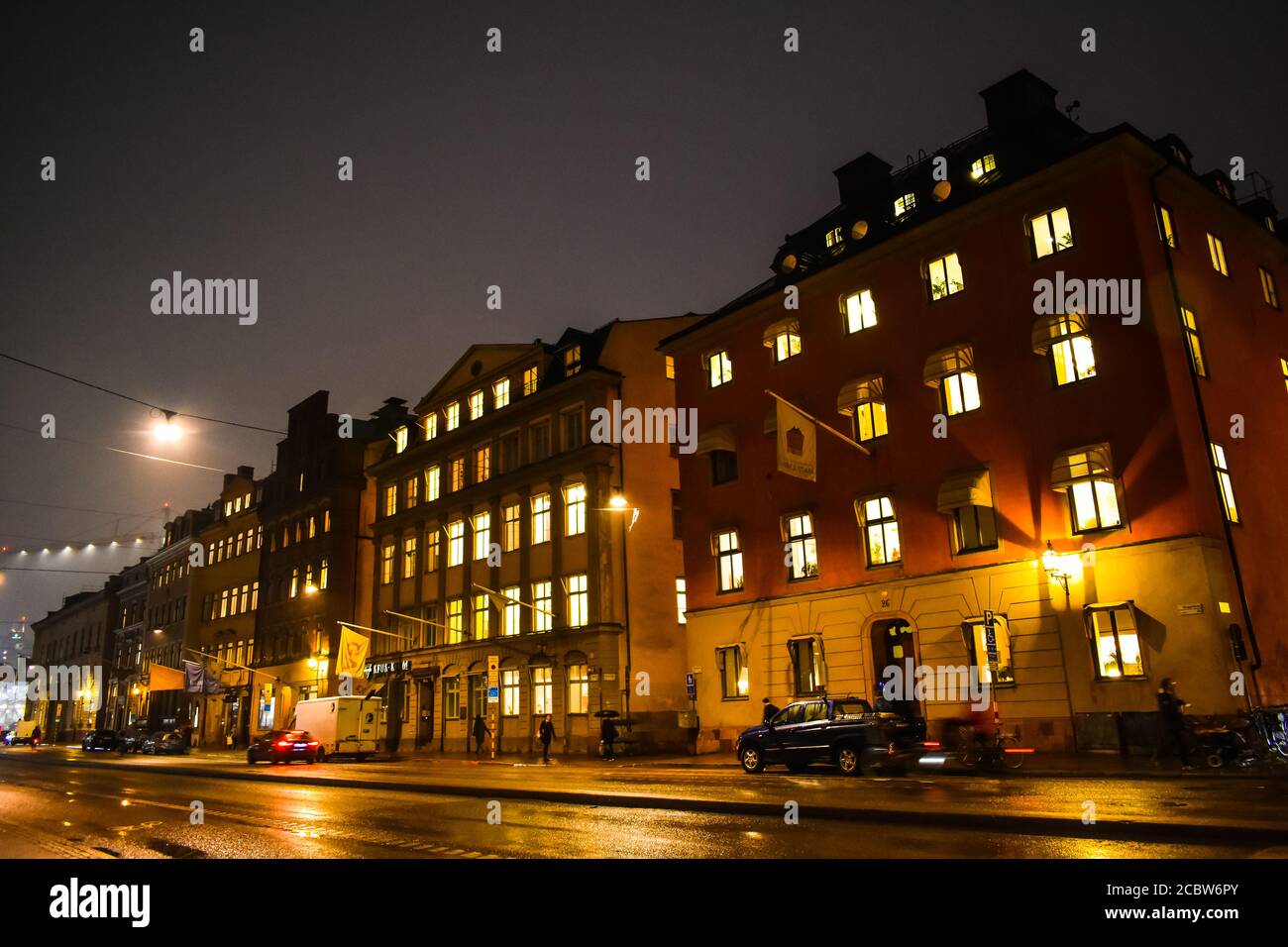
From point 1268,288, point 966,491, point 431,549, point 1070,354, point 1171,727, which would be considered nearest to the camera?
point 1171,727

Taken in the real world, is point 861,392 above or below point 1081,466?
above

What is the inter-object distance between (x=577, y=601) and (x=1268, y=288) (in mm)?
28877

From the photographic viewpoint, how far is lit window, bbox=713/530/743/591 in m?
32.0

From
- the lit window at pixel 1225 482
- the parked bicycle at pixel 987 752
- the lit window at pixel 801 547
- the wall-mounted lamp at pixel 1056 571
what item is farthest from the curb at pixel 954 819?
the lit window at pixel 1225 482

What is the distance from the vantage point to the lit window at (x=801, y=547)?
29453 millimetres

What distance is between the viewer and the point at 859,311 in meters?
29.5

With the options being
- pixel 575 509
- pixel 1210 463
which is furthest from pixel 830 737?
pixel 575 509

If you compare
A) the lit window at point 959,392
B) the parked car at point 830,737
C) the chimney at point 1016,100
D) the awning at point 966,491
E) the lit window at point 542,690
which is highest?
the chimney at point 1016,100

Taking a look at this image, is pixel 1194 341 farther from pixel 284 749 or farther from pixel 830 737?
pixel 284 749

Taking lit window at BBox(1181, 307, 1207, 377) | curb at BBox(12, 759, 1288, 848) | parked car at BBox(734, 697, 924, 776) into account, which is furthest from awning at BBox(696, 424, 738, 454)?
curb at BBox(12, 759, 1288, 848)

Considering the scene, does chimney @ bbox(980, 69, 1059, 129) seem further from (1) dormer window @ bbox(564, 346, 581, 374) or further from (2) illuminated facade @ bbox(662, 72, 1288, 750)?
(1) dormer window @ bbox(564, 346, 581, 374)

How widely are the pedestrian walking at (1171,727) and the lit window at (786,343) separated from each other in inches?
645

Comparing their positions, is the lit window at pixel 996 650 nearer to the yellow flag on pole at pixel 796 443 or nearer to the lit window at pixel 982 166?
the yellow flag on pole at pixel 796 443

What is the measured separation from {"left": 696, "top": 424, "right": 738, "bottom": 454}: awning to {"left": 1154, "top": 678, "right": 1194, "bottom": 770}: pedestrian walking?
16913mm
